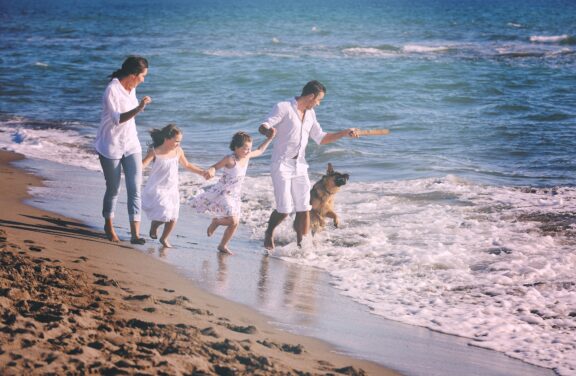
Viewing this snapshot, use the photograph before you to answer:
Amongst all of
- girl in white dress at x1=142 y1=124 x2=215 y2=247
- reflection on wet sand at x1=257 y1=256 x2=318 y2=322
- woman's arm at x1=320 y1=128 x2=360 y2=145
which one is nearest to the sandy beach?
reflection on wet sand at x1=257 y1=256 x2=318 y2=322

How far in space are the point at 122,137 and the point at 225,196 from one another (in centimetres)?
124

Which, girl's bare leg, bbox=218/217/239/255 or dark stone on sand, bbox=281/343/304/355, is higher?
girl's bare leg, bbox=218/217/239/255

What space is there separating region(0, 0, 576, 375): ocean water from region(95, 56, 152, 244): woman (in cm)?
175

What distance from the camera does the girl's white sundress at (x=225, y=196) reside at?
7.99m

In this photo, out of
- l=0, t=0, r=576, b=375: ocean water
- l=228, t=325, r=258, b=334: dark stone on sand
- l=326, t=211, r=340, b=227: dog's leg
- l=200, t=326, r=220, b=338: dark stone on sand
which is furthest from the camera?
l=326, t=211, r=340, b=227: dog's leg

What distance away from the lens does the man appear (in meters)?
7.91

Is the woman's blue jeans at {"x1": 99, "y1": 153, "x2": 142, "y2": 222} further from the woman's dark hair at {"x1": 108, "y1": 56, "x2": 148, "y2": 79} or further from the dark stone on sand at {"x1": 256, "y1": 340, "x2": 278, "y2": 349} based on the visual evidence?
the dark stone on sand at {"x1": 256, "y1": 340, "x2": 278, "y2": 349}

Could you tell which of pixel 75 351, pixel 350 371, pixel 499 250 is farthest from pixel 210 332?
pixel 499 250

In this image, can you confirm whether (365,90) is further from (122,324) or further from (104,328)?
(104,328)

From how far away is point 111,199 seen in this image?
7.62 m

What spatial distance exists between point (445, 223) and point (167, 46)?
106 ft

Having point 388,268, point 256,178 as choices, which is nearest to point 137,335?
point 388,268

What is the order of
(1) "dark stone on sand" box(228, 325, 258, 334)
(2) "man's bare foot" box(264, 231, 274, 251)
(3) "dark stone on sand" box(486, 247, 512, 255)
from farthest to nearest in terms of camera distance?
1. (3) "dark stone on sand" box(486, 247, 512, 255)
2. (2) "man's bare foot" box(264, 231, 274, 251)
3. (1) "dark stone on sand" box(228, 325, 258, 334)

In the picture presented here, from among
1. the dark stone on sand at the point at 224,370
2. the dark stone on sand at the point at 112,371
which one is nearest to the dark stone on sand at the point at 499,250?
the dark stone on sand at the point at 224,370
